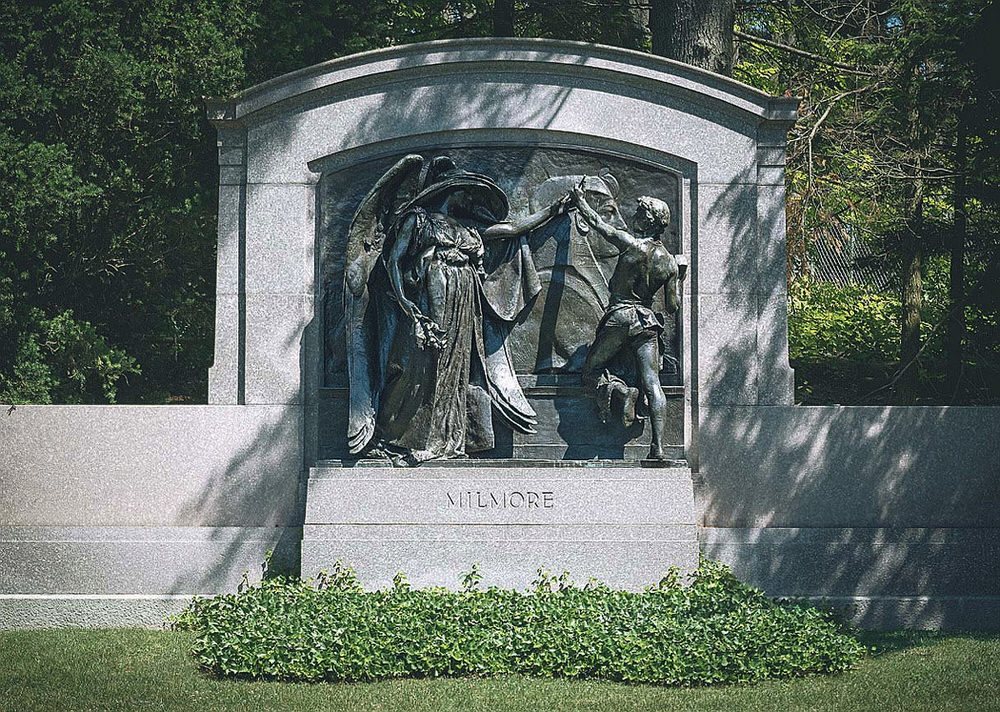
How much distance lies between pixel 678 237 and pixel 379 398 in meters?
3.17

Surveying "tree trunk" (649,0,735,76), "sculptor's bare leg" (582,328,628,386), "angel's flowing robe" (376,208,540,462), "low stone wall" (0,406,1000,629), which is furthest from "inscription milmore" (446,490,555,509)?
"tree trunk" (649,0,735,76)

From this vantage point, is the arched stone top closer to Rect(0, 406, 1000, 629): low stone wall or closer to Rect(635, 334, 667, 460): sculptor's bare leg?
Rect(635, 334, 667, 460): sculptor's bare leg

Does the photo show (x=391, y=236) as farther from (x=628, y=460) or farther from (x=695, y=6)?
(x=695, y=6)

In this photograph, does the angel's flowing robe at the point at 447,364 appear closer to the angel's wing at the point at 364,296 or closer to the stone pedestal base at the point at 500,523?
the angel's wing at the point at 364,296

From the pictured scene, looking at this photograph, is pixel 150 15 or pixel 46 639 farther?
pixel 150 15

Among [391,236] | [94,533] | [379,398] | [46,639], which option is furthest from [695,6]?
[46,639]

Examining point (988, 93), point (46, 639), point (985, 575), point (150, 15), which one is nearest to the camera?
point (46, 639)

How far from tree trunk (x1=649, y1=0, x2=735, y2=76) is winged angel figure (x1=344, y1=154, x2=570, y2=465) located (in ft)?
12.3

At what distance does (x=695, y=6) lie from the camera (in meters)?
14.9

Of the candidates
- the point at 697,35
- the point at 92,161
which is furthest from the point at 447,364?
the point at 92,161

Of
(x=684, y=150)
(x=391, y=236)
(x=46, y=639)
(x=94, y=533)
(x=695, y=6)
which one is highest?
(x=695, y=6)

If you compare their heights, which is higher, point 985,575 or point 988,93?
point 988,93

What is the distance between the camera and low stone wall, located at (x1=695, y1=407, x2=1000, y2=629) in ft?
38.6

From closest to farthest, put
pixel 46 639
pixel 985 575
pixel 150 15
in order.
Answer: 1. pixel 46 639
2. pixel 985 575
3. pixel 150 15
